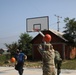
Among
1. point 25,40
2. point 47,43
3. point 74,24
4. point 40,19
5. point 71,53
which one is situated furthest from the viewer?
point 25,40

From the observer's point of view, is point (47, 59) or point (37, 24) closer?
point (47, 59)

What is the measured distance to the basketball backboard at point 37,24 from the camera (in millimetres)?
24031

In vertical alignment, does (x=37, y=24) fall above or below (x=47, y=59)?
above

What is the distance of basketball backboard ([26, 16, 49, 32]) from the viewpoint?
24031 mm

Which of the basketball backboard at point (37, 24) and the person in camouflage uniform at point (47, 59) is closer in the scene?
the person in camouflage uniform at point (47, 59)

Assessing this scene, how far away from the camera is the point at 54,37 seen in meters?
36.2

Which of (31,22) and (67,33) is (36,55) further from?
(31,22)

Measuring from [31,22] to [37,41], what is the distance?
12508 mm

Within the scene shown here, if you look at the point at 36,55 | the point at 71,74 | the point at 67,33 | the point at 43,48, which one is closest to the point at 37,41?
the point at 36,55

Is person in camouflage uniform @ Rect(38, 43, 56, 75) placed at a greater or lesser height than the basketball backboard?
lesser

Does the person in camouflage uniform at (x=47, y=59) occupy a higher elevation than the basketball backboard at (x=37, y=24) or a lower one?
lower

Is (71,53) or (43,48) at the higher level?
(43,48)

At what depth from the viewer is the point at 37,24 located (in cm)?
2447

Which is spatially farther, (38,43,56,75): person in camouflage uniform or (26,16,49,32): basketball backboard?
(26,16,49,32): basketball backboard
